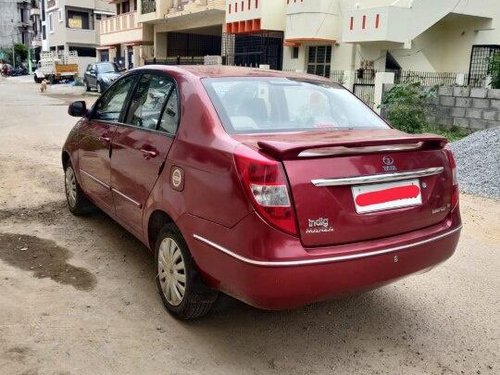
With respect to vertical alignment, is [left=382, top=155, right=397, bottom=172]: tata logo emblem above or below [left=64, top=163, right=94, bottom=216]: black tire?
above

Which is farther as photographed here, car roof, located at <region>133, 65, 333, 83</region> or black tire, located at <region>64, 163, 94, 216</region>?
black tire, located at <region>64, 163, 94, 216</region>

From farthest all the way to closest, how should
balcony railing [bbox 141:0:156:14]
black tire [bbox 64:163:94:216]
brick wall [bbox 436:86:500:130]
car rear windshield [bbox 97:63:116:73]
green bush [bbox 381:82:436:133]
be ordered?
balcony railing [bbox 141:0:156:14], car rear windshield [bbox 97:63:116:73], green bush [bbox 381:82:436:133], brick wall [bbox 436:86:500:130], black tire [bbox 64:163:94:216]

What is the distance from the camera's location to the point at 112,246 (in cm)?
481

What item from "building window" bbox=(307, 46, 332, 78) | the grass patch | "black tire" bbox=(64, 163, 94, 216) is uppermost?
"building window" bbox=(307, 46, 332, 78)

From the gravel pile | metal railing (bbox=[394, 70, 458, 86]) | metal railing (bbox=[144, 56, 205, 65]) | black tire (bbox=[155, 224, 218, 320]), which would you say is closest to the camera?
black tire (bbox=[155, 224, 218, 320])

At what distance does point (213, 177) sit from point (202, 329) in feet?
3.64

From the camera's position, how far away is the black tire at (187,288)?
3.21 meters

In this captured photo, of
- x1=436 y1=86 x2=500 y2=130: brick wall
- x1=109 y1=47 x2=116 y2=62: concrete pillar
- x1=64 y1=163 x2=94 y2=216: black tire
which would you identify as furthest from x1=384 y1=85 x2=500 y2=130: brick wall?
x1=109 y1=47 x2=116 y2=62: concrete pillar

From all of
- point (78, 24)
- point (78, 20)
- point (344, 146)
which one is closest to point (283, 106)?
point (344, 146)

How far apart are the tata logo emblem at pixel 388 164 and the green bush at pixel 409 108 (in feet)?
28.4

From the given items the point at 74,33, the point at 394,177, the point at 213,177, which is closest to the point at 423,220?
the point at 394,177

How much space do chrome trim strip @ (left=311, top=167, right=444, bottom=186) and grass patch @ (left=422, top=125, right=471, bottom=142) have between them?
849cm

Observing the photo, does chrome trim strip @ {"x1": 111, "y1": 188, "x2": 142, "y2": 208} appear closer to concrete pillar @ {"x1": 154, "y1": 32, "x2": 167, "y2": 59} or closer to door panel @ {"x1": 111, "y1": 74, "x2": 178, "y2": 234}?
door panel @ {"x1": 111, "y1": 74, "x2": 178, "y2": 234}

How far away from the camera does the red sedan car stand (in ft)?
8.86
